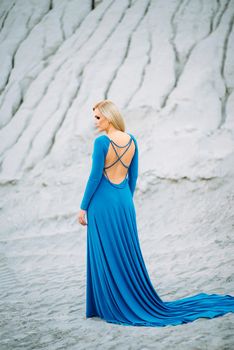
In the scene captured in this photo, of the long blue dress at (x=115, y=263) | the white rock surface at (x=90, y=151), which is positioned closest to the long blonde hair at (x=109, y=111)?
the long blue dress at (x=115, y=263)

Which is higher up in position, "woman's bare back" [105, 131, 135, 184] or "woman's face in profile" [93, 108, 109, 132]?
"woman's face in profile" [93, 108, 109, 132]

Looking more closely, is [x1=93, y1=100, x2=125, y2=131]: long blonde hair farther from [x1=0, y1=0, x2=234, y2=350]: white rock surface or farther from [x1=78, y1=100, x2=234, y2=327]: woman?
[x1=0, y1=0, x2=234, y2=350]: white rock surface

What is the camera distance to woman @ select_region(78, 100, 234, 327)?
128 inches

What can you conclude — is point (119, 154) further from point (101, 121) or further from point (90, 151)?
point (90, 151)

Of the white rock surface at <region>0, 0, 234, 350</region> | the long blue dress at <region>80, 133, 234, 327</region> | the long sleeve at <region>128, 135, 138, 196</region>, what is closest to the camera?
the long blue dress at <region>80, 133, 234, 327</region>

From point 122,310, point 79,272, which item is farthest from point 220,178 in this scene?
point 122,310

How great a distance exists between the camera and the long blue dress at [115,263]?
127 inches

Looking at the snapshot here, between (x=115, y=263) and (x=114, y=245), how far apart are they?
12 centimetres

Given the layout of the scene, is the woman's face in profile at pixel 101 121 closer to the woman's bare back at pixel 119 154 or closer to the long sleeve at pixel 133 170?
the woman's bare back at pixel 119 154

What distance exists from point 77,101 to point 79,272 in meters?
3.70

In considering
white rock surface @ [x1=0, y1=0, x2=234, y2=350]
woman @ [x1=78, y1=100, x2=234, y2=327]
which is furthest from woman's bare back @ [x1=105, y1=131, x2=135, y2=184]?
white rock surface @ [x1=0, y1=0, x2=234, y2=350]

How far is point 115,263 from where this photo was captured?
3.28 meters

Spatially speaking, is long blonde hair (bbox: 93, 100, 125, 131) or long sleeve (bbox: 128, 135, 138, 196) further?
long sleeve (bbox: 128, 135, 138, 196)

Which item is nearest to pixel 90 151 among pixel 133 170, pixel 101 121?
pixel 133 170
